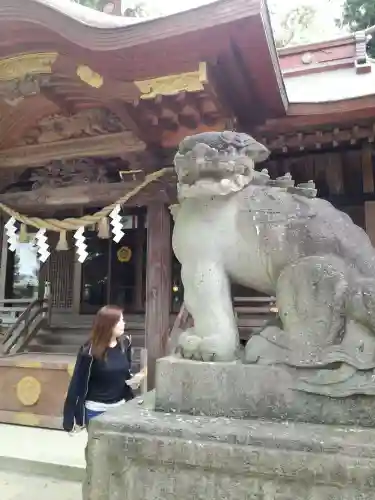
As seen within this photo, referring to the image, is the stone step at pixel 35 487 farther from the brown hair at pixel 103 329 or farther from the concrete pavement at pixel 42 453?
the brown hair at pixel 103 329

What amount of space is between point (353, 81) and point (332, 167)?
2.41 m

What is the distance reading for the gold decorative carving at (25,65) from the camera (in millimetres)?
4988

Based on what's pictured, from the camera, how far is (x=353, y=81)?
753 cm

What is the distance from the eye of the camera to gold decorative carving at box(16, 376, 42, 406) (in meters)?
5.43

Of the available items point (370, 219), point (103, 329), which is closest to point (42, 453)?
point (103, 329)

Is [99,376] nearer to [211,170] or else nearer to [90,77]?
[211,170]

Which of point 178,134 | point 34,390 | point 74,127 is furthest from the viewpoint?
point 74,127

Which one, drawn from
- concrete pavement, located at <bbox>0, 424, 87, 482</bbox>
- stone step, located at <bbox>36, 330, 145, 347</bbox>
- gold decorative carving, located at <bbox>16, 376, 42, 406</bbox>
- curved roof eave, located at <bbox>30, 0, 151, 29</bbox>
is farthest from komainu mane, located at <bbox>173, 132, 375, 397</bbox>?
stone step, located at <bbox>36, 330, 145, 347</bbox>

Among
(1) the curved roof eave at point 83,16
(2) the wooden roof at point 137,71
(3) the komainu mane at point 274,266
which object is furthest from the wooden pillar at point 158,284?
(3) the komainu mane at point 274,266

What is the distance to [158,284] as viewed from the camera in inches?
215

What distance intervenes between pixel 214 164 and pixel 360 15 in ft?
45.7

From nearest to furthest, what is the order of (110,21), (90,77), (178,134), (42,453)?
(42,453) < (110,21) < (90,77) < (178,134)

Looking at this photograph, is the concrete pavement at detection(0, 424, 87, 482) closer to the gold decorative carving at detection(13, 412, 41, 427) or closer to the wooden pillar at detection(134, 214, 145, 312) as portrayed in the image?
the gold decorative carving at detection(13, 412, 41, 427)

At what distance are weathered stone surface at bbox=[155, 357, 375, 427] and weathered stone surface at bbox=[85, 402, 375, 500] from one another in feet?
0.17
